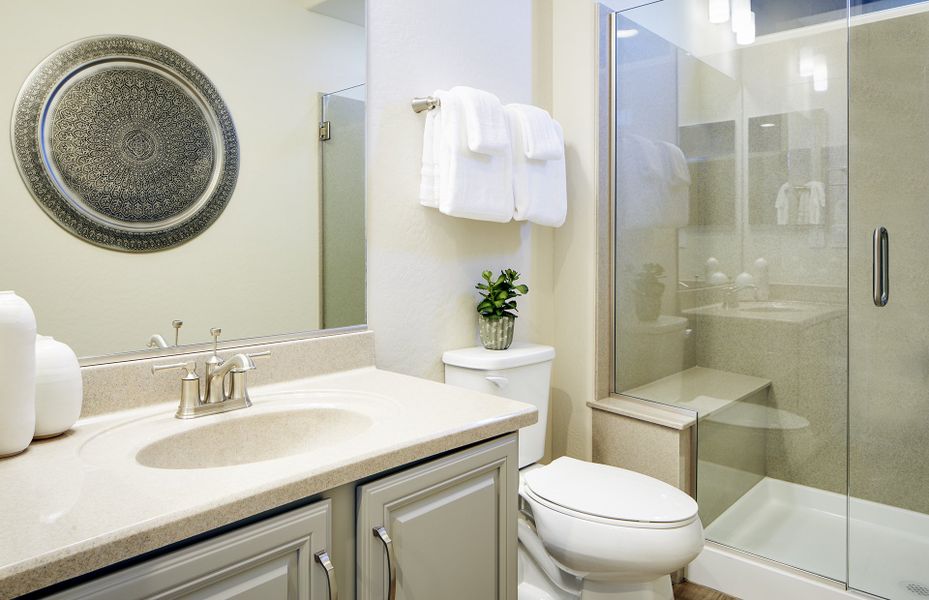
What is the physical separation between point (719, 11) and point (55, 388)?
7.35 ft

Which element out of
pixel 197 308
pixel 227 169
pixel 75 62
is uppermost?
pixel 75 62

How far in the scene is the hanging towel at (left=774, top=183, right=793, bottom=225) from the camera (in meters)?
2.02

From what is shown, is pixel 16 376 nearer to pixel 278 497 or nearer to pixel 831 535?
pixel 278 497

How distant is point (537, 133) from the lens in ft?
6.17

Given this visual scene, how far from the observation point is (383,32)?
165 cm

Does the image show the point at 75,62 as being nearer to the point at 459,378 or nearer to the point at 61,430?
the point at 61,430

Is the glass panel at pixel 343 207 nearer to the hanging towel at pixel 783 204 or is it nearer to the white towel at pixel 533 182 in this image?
the white towel at pixel 533 182

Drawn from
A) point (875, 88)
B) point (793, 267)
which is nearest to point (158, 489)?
point (793, 267)

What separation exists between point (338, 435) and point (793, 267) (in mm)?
1711

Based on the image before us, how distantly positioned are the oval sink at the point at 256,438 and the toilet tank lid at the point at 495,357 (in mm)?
597

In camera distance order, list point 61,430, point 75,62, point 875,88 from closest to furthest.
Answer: point 61,430 < point 75,62 < point 875,88

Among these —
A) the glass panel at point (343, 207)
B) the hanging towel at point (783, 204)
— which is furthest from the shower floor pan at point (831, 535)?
the glass panel at point (343, 207)

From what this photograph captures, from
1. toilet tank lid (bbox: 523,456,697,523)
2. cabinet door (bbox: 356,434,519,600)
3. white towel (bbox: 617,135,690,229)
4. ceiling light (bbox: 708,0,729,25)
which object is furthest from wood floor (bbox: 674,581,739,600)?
ceiling light (bbox: 708,0,729,25)

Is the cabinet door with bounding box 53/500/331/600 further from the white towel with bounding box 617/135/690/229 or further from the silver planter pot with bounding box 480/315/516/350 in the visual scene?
the white towel with bounding box 617/135/690/229
